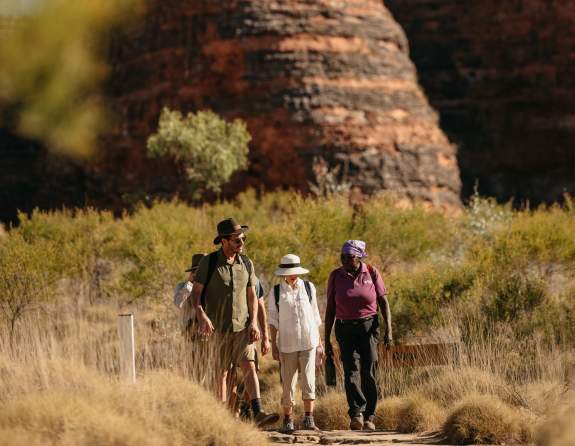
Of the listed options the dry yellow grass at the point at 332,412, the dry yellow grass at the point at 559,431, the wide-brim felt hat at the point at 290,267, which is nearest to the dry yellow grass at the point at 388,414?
the dry yellow grass at the point at 332,412

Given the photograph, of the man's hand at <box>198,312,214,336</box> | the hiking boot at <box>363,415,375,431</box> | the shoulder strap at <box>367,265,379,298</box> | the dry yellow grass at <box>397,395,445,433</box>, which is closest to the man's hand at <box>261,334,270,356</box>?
the man's hand at <box>198,312,214,336</box>

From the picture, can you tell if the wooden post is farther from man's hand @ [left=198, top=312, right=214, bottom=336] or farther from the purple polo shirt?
the purple polo shirt

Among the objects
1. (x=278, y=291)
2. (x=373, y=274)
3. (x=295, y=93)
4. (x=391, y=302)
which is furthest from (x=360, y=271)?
(x=295, y=93)

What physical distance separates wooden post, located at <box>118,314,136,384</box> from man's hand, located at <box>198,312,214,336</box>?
25.4 inches

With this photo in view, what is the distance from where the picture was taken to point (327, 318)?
1189 centimetres

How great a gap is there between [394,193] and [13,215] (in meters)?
13.7

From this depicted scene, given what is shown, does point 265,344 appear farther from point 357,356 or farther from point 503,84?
point 503,84

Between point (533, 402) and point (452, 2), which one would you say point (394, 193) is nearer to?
point (452, 2)

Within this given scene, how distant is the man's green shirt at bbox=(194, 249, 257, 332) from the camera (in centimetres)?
1062

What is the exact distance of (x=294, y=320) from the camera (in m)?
11.4

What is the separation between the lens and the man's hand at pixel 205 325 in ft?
34.1

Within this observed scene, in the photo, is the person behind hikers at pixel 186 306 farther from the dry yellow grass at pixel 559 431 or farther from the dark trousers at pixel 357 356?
the dry yellow grass at pixel 559 431

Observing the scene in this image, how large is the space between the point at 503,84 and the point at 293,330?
104 feet

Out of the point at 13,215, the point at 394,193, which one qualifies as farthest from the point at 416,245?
the point at 13,215
